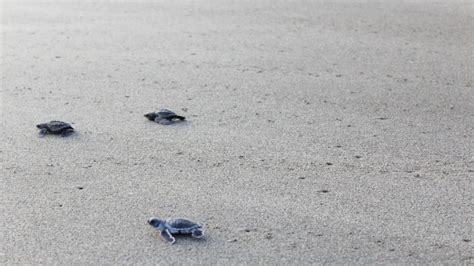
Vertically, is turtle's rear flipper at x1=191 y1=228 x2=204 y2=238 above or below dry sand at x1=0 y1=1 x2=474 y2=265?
above

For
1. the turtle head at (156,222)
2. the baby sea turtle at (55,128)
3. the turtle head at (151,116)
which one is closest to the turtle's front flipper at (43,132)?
the baby sea turtle at (55,128)

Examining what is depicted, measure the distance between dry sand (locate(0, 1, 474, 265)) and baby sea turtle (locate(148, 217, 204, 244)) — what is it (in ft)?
0.15

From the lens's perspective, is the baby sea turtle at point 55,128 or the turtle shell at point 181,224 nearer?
the turtle shell at point 181,224

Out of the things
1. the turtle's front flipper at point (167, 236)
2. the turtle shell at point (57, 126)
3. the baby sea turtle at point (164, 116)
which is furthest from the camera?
the baby sea turtle at point (164, 116)

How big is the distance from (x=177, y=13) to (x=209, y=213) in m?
7.07

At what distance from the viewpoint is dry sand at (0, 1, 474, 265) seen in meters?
4.26

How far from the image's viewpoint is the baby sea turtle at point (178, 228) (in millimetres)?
4199

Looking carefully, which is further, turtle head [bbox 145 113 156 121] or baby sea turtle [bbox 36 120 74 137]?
turtle head [bbox 145 113 156 121]

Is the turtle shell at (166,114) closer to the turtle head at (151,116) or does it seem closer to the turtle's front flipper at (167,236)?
the turtle head at (151,116)

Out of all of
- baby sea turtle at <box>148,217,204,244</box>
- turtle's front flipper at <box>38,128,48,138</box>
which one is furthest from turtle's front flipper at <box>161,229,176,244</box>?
turtle's front flipper at <box>38,128,48,138</box>

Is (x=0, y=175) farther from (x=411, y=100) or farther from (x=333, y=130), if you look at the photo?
(x=411, y=100)

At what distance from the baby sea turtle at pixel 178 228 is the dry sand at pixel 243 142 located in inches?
1.8

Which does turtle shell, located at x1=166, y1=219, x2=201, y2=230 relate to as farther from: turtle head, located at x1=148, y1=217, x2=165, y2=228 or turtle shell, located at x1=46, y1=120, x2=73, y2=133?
turtle shell, located at x1=46, y1=120, x2=73, y2=133

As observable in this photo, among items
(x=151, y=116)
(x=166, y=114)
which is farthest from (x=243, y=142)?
(x=151, y=116)
